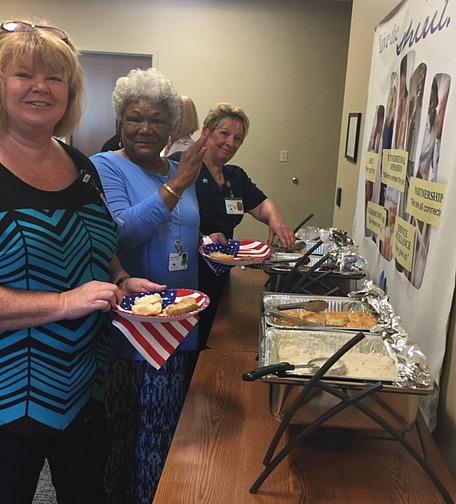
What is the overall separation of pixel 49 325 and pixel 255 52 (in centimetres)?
354

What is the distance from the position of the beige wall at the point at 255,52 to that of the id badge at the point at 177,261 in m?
2.88

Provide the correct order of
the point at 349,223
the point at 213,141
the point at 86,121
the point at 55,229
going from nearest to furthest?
the point at 55,229
the point at 213,141
the point at 349,223
the point at 86,121

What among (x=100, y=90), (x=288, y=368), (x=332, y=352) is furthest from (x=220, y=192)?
(x=100, y=90)

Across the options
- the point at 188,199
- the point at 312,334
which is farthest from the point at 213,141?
the point at 312,334

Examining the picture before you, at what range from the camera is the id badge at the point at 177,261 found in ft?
4.74

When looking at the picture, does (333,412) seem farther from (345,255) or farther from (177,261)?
(345,255)

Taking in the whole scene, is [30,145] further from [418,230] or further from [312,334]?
[418,230]

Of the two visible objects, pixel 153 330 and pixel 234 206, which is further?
pixel 234 206

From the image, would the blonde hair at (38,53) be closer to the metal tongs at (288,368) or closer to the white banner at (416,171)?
the metal tongs at (288,368)

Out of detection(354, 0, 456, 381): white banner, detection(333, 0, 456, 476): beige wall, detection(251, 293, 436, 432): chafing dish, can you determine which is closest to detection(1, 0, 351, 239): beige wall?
detection(333, 0, 456, 476): beige wall

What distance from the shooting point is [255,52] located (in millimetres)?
4027

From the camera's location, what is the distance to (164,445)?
1.40 m

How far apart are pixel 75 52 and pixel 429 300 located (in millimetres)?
977

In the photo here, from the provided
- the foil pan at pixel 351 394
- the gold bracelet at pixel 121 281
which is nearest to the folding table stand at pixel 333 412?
the foil pan at pixel 351 394
